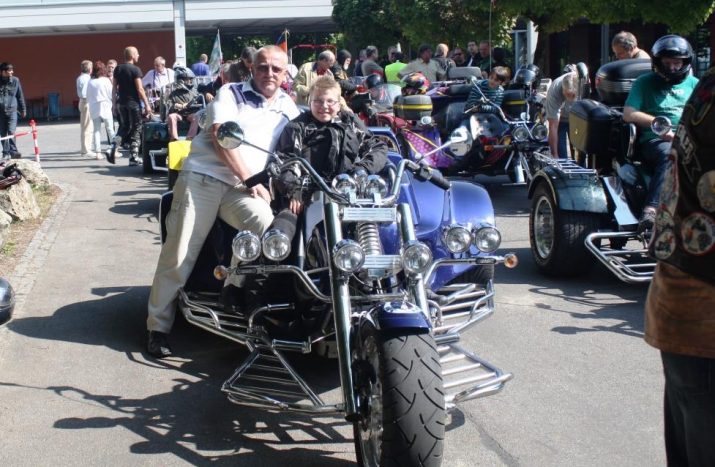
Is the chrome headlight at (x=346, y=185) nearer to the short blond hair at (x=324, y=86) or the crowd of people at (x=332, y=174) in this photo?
the crowd of people at (x=332, y=174)

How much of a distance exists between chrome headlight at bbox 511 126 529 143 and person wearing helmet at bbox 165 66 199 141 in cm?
500

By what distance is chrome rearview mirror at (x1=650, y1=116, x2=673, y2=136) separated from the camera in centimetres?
733

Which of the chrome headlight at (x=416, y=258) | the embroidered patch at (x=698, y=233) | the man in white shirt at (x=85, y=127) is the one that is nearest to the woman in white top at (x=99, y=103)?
the man in white shirt at (x=85, y=127)

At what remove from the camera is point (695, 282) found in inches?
110

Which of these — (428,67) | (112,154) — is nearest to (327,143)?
(112,154)

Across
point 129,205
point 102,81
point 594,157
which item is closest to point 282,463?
point 594,157

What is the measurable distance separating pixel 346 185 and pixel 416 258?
0.60 metres

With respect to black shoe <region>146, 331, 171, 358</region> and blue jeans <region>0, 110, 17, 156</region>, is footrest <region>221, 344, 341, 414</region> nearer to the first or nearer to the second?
black shoe <region>146, 331, 171, 358</region>

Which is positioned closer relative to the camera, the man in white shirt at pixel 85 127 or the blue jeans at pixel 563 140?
the blue jeans at pixel 563 140

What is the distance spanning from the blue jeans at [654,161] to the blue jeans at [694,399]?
4.74 metres

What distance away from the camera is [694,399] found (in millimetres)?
2752

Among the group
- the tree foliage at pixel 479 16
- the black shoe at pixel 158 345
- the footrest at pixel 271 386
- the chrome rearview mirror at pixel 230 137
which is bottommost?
the black shoe at pixel 158 345

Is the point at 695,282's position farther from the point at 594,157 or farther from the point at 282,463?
the point at 594,157

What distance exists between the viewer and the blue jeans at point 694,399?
8.93ft
